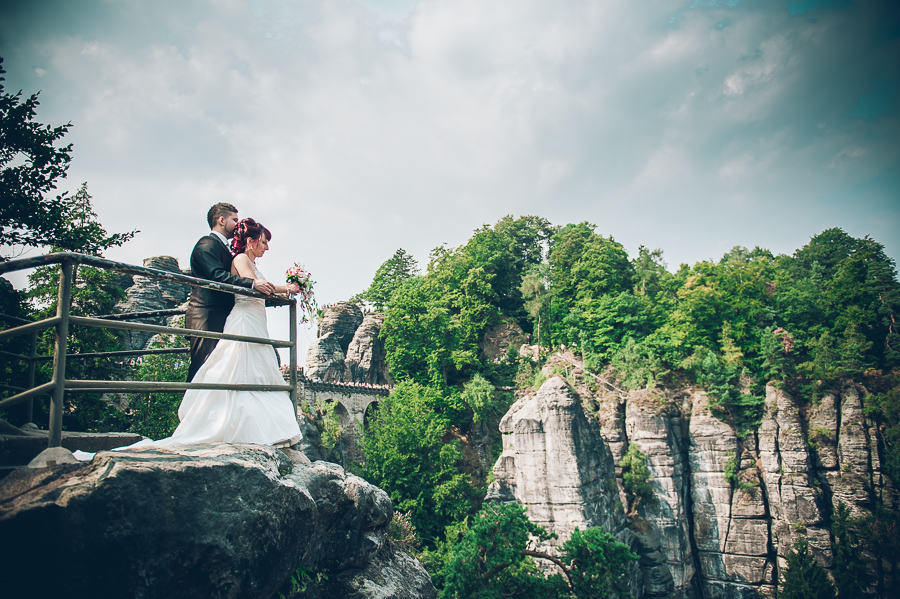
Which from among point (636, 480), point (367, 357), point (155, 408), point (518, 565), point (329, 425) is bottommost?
point (636, 480)

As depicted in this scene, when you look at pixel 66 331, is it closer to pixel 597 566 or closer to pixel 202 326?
pixel 202 326

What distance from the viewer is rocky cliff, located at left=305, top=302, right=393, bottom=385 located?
35.0 meters

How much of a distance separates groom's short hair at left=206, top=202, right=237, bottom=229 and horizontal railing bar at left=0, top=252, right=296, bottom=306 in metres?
0.86

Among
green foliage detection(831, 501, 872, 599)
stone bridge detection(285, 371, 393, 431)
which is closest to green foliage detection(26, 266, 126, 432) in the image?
stone bridge detection(285, 371, 393, 431)

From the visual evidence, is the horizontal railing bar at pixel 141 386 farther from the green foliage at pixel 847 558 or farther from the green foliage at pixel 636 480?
the green foliage at pixel 847 558

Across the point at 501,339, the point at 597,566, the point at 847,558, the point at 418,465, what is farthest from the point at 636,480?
the point at 597,566

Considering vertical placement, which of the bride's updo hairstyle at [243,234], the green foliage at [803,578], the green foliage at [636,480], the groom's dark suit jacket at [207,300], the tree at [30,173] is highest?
the tree at [30,173]

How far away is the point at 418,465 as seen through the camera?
82.9 feet

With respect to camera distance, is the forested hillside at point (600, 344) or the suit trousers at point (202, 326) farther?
the forested hillside at point (600, 344)

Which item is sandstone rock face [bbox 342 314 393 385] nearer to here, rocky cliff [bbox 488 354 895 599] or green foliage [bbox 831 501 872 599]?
rocky cliff [bbox 488 354 895 599]

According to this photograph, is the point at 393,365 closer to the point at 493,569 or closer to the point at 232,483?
the point at 493,569

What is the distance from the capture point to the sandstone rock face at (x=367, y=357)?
3512 cm

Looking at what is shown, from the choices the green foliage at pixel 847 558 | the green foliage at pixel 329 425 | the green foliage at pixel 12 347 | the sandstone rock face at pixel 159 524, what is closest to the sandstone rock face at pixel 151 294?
the green foliage at pixel 329 425

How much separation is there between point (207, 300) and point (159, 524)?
1938 millimetres
